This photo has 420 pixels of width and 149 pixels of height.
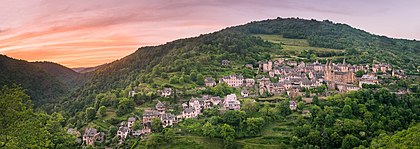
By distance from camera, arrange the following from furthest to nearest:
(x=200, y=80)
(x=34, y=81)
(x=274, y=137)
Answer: (x=34, y=81) → (x=200, y=80) → (x=274, y=137)

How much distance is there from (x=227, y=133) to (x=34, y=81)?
78.3 meters

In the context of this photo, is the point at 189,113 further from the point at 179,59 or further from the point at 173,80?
the point at 179,59

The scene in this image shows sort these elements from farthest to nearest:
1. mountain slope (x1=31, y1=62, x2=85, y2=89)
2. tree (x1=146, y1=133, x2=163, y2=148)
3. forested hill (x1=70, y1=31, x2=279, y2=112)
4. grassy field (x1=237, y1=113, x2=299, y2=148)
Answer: mountain slope (x1=31, y1=62, x2=85, y2=89) → forested hill (x1=70, y1=31, x2=279, y2=112) → grassy field (x1=237, y1=113, x2=299, y2=148) → tree (x1=146, y1=133, x2=163, y2=148)

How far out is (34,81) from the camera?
100500 mm

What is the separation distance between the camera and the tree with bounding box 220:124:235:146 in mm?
42156

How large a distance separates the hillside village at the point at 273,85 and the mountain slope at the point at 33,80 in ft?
144

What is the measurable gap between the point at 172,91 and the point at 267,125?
1852cm

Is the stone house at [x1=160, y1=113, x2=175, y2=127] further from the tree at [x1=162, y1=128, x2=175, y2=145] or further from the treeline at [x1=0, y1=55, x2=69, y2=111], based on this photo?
the treeline at [x1=0, y1=55, x2=69, y2=111]

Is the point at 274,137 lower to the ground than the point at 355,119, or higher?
lower

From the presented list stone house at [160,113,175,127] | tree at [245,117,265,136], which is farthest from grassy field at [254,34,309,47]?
stone house at [160,113,175,127]

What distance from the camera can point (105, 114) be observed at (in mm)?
56469

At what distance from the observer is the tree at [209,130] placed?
43281 millimetres

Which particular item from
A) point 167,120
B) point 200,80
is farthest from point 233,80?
point 167,120

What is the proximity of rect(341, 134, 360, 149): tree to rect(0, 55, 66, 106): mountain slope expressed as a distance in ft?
244
